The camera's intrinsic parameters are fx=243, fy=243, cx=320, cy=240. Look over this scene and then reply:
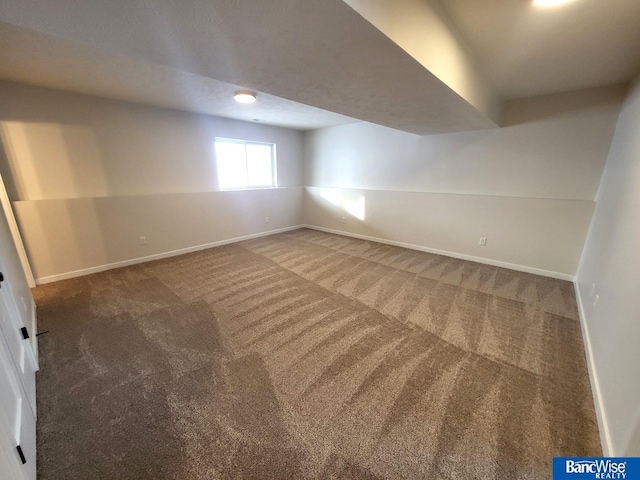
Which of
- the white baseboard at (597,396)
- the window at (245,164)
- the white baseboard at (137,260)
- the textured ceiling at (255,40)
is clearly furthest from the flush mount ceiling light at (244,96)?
the white baseboard at (597,396)

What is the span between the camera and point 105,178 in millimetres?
3492

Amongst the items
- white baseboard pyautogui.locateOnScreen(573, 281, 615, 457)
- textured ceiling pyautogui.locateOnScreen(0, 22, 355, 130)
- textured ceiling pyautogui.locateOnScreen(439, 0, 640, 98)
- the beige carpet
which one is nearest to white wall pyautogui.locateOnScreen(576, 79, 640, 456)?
white baseboard pyautogui.locateOnScreen(573, 281, 615, 457)

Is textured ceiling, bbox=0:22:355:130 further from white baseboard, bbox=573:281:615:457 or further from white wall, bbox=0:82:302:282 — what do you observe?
white baseboard, bbox=573:281:615:457

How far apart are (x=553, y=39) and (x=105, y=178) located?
16.8 feet

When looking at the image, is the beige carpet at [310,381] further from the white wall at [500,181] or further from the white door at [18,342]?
the white wall at [500,181]

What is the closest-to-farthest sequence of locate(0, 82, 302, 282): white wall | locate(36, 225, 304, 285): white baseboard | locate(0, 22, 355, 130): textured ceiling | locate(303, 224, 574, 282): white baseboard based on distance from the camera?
locate(0, 22, 355, 130): textured ceiling → locate(0, 82, 302, 282): white wall → locate(36, 225, 304, 285): white baseboard → locate(303, 224, 574, 282): white baseboard

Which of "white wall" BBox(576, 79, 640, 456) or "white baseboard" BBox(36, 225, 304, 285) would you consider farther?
"white baseboard" BBox(36, 225, 304, 285)

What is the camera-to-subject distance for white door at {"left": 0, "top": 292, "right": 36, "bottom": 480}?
94cm

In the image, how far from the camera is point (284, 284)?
122 inches

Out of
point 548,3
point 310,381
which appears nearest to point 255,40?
point 548,3

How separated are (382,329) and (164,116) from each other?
4.42 meters

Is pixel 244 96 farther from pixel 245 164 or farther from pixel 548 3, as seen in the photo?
pixel 548 3

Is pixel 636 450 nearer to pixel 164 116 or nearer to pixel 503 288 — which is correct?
pixel 503 288

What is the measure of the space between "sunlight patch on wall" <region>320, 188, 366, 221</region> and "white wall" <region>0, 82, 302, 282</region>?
1.95m
